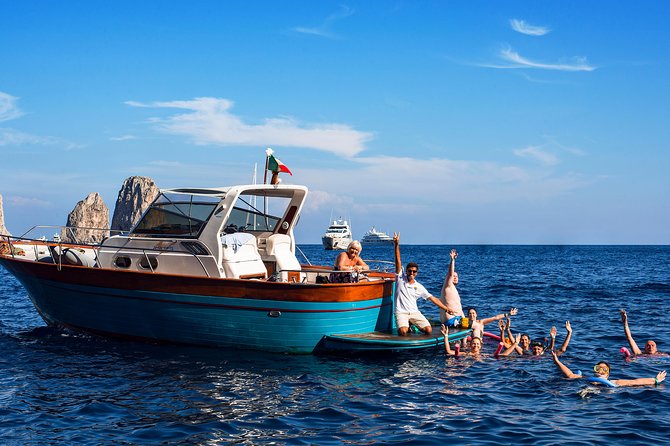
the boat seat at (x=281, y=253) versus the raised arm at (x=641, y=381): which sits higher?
the boat seat at (x=281, y=253)

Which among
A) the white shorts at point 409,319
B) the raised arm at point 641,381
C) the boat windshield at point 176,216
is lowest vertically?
the raised arm at point 641,381

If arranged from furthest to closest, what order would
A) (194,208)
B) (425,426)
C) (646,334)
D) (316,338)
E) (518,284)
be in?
(518,284), (646,334), (194,208), (316,338), (425,426)

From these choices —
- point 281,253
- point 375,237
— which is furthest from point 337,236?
point 281,253

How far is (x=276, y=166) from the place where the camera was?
14875 mm

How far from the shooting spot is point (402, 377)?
1181 cm

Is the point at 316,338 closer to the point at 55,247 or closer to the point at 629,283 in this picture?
the point at 55,247

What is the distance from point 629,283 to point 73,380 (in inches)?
1353

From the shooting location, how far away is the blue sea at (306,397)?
8.50 metres

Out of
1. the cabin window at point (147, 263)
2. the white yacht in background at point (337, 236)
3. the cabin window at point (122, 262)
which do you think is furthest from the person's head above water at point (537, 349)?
the white yacht in background at point (337, 236)

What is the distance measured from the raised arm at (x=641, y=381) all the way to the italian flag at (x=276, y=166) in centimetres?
797

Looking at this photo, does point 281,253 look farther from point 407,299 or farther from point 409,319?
point 409,319

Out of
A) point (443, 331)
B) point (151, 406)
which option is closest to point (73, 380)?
point (151, 406)

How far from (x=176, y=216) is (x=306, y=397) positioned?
5.53 m

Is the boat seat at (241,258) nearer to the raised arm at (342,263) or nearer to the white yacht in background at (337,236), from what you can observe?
the raised arm at (342,263)
